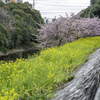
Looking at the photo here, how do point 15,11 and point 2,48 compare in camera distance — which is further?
point 15,11

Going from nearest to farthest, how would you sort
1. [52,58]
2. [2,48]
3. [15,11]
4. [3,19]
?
[52,58]
[2,48]
[3,19]
[15,11]

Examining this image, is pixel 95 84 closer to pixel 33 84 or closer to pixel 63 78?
pixel 33 84

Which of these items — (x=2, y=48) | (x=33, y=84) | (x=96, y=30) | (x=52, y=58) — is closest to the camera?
(x=33, y=84)

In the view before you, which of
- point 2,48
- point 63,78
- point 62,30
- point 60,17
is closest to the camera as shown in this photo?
point 63,78

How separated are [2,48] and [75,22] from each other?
13.9m

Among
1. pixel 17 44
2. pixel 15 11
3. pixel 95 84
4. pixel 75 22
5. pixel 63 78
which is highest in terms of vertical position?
pixel 15 11

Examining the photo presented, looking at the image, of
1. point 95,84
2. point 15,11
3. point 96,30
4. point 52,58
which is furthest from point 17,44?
point 95,84

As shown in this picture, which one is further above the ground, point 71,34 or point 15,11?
point 15,11

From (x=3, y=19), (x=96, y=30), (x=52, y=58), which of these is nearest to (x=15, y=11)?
(x=3, y=19)

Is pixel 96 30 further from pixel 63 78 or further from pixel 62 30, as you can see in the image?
pixel 63 78

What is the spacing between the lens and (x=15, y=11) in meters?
37.5

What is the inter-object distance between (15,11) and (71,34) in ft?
84.3

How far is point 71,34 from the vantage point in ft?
49.5

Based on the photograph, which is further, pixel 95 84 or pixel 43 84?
pixel 43 84
